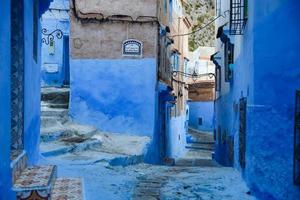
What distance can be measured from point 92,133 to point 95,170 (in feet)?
14.8

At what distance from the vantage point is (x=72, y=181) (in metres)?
8.00

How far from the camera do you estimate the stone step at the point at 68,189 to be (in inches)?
256

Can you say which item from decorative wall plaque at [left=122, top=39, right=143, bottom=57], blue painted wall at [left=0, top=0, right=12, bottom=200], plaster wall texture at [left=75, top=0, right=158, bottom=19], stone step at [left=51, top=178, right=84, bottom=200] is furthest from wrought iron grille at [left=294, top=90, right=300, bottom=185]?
plaster wall texture at [left=75, top=0, right=158, bottom=19]

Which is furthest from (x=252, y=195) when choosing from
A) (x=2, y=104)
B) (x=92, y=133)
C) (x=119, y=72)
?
(x=119, y=72)

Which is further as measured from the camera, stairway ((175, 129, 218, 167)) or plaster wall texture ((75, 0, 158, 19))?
stairway ((175, 129, 218, 167))

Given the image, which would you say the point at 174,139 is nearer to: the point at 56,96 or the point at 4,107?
the point at 56,96

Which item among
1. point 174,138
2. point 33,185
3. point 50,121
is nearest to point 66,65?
point 50,121

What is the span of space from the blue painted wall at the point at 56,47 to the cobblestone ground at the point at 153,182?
9.32 m

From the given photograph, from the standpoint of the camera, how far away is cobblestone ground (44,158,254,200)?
28.2 ft

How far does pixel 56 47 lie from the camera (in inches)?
806

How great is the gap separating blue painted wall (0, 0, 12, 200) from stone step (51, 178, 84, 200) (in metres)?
1.49

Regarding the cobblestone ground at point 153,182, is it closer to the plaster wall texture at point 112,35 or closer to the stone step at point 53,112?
the stone step at point 53,112

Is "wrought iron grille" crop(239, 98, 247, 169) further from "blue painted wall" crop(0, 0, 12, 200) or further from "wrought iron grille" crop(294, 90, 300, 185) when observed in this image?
"blue painted wall" crop(0, 0, 12, 200)

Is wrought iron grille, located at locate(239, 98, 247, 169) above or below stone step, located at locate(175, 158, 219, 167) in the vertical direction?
above
